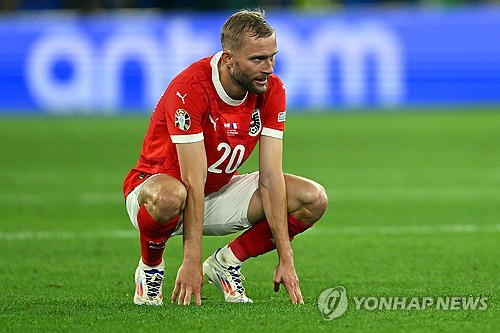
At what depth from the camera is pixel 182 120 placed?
530 cm

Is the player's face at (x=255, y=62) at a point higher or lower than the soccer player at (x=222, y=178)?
higher

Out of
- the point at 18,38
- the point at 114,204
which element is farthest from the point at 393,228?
the point at 18,38

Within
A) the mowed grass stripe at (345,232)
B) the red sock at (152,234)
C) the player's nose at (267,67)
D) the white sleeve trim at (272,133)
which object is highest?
the player's nose at (267,67)

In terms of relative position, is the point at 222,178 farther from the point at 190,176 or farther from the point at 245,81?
the point at 245,81

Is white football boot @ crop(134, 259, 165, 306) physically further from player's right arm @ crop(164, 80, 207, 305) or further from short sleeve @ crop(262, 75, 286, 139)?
short sleeve @ crop(262, 75, 286, 139)

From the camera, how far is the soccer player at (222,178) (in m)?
5.25

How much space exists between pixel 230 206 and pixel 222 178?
Answer: 0.50 ft

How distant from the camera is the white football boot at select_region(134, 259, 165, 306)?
5457 millimetres

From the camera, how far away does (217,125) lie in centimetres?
550

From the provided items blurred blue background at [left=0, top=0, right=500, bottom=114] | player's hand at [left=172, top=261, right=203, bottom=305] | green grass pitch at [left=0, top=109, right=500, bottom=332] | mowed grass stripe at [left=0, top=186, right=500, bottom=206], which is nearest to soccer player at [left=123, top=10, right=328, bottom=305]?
player's hand at [left=172, top=261, right=203, bottom=305]

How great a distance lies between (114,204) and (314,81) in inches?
333

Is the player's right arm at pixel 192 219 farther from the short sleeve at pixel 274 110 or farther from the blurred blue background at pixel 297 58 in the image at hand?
the blurred blue background at pixel 297 58

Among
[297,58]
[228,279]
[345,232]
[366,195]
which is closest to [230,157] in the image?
[228,279]

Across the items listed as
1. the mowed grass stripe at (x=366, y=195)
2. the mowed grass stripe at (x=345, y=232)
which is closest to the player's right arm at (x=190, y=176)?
the mowed grass stripe at (x=345, y=232)
